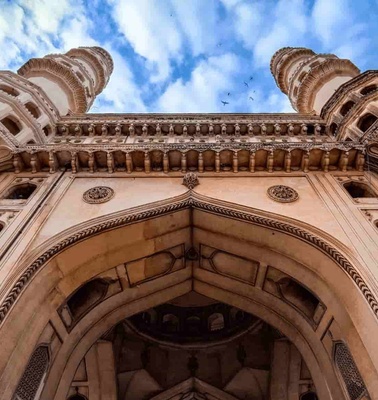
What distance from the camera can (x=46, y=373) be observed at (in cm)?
718

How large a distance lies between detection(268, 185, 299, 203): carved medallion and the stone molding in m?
0.91

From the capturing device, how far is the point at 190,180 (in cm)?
961

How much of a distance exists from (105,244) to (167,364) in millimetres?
7792

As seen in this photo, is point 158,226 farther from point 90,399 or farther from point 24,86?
point 24,86

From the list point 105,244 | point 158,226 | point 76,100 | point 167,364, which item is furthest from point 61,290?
point 76,100

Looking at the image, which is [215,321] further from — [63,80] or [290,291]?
[63,80]

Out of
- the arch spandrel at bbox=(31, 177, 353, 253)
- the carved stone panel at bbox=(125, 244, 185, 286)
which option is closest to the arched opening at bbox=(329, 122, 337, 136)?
the arch spandrel at bbox=(31, 177, 353, 253)

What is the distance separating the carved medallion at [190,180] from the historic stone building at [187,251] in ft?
0.16

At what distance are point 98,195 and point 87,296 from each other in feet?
7.67

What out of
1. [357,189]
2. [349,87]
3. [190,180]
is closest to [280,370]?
[357,189]

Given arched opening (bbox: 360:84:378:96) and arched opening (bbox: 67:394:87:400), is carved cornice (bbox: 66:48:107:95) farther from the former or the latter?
arched opening (bbox: 67:394:87:400)

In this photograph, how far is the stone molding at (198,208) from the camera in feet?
21.0

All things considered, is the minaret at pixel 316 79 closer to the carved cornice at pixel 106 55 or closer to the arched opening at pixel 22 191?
the carved cornice at pixel 106 55

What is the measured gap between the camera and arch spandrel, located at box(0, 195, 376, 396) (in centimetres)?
675
